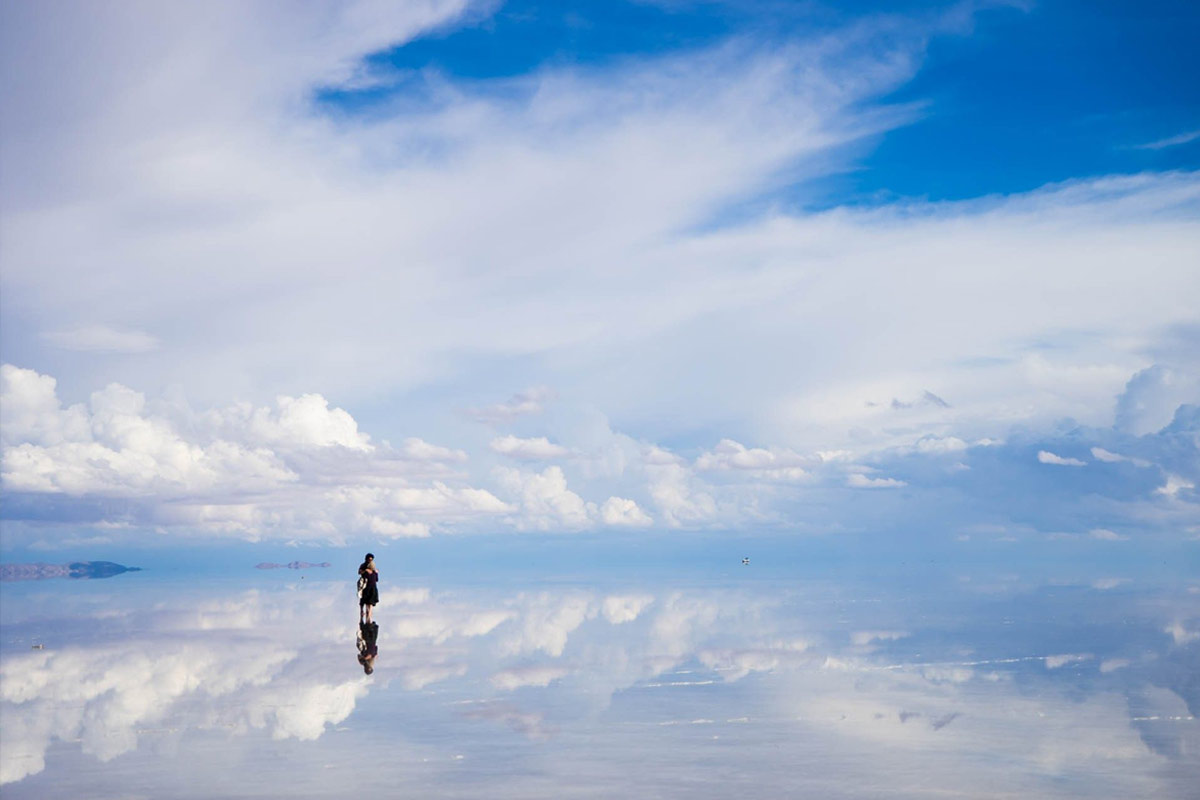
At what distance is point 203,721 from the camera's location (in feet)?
64.0

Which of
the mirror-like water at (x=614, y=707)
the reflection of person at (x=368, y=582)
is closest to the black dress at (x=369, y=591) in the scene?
the reflection of person at (x=368, y=582)

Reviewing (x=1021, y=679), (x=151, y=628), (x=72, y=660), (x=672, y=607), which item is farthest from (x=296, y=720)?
(x=672, y=607)


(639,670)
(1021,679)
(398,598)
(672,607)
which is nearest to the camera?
(1021,679)

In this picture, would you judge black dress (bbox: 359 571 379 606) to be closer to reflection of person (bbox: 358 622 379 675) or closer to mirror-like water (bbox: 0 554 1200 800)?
reflection of person (bbox: 358 622 379 675)

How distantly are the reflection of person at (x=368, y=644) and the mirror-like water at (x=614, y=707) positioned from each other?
244mm

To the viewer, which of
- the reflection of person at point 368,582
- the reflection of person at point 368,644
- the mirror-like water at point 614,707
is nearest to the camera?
the mirror-like water at point 614,707

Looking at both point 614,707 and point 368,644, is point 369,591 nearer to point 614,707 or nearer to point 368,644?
point 368,644

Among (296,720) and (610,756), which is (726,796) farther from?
(296,720)

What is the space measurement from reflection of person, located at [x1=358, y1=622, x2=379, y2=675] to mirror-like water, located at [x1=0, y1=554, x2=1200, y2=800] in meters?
0.24

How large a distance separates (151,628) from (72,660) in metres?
11.9

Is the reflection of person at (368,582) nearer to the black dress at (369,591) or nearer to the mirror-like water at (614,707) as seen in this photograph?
the black dress at (369,591)

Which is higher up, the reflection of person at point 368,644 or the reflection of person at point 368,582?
the reflection of person at point 368,582

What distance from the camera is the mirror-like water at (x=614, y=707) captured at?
1488cm

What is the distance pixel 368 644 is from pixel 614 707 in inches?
554
